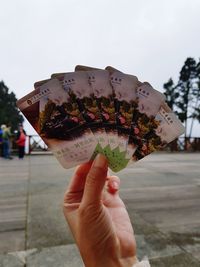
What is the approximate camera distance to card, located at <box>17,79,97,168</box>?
57.8 inches

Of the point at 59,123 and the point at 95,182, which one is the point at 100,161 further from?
the point at 59,123

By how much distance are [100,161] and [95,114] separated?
0.77ft

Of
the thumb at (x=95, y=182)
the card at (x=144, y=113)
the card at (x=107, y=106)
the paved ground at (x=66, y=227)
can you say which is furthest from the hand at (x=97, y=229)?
the paved ground at (x=66, y=227)

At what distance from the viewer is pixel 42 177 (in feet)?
28.9

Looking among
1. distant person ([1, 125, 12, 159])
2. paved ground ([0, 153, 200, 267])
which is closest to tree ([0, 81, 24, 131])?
distant person ([1, 125, 12, 159])

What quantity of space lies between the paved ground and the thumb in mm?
2090

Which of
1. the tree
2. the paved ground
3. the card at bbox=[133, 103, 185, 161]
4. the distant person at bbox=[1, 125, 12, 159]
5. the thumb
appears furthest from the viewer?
the tree

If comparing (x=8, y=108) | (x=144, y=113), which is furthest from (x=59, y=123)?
(x=8, y=108)

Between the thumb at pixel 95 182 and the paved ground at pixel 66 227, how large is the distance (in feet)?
6.86

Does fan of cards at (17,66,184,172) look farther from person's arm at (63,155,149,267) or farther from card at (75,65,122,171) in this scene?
person's arm at (63,155,149,267)

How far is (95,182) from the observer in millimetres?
1418

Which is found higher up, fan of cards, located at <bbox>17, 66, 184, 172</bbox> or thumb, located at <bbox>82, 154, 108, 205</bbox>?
fan of cards, located at <bbox>17, 66, 184, 172</bbox>

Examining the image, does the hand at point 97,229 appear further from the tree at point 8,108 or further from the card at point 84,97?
the tree at point 8,108

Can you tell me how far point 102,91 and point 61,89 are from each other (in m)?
0.19
